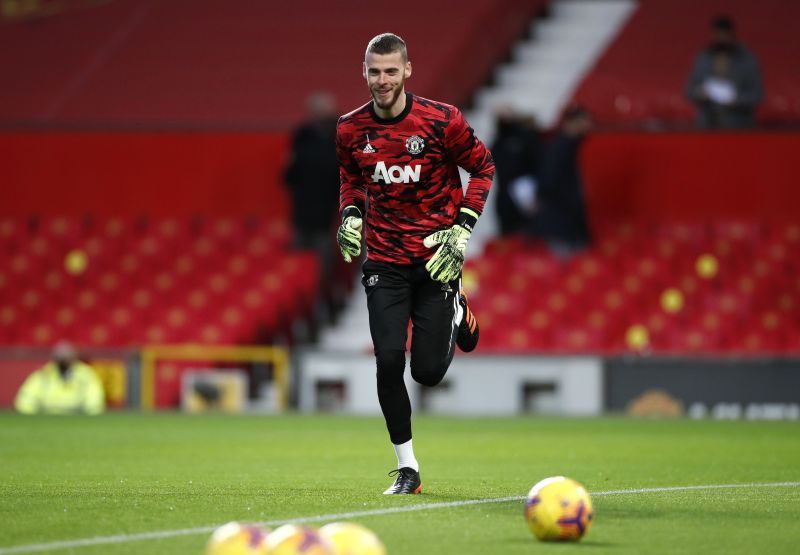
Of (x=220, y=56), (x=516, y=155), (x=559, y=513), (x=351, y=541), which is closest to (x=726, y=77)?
(x=516, y=155)

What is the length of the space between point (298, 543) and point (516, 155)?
49.9 feet

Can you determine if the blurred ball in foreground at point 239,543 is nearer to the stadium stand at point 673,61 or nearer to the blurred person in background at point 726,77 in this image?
the blurred person in background at point 726,77

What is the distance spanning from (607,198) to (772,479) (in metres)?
11.9

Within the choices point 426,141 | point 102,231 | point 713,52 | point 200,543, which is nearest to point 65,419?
point 102,231

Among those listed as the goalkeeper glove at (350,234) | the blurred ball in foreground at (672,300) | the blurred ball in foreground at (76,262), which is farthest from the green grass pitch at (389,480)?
the blurred ball in foreground at (76,262)

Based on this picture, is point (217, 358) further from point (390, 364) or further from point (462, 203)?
point (390, 364)

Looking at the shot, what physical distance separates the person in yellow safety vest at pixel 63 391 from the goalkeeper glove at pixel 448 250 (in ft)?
37.0

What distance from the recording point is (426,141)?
307 inches

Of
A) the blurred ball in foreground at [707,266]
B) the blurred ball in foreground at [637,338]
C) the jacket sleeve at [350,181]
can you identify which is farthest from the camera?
the blurred ball in foreground at [707,266]

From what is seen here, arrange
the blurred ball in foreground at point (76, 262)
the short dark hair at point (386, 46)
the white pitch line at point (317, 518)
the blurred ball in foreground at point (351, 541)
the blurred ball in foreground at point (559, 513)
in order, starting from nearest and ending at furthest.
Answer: the blurred ball in foreground at point (351, 541) < the white pitch line at point (317, 518) < the blurred ball in foreground at point (559, 513) < the short dark hair at point (386, 46) < the blurred ball in foreground at point (76, 262)

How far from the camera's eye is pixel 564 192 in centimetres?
1923

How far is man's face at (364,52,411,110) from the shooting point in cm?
752

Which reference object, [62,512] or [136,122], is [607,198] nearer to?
[136,122]

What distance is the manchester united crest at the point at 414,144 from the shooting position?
307 inches
